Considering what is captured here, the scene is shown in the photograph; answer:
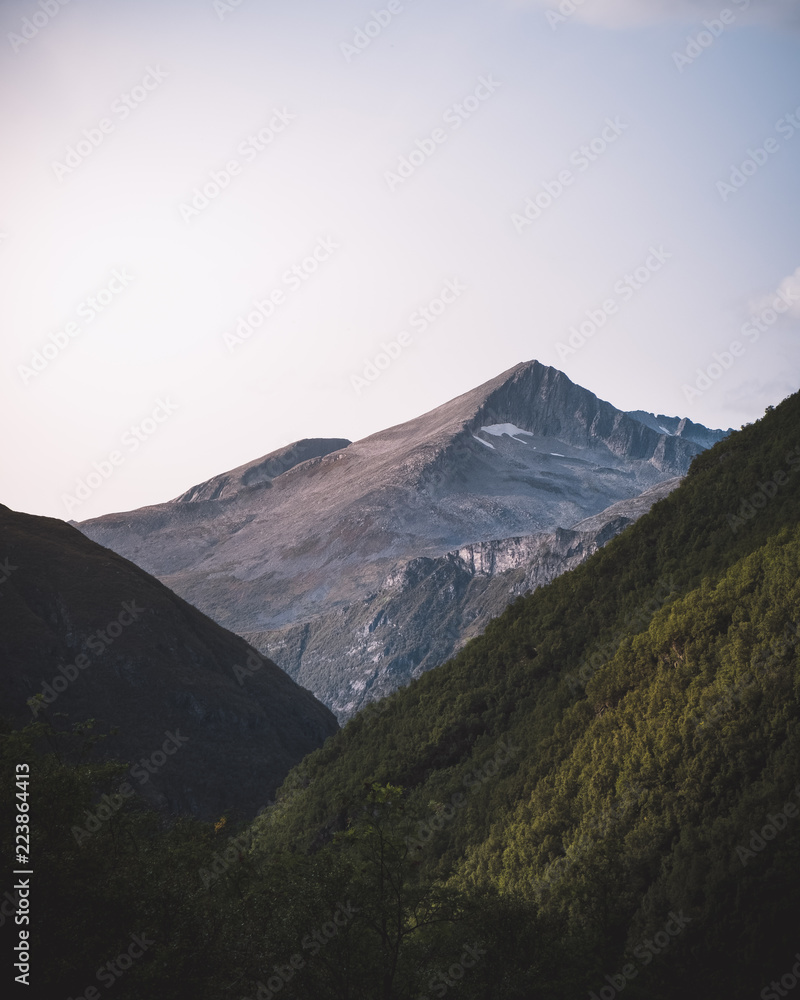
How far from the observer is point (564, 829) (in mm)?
56062

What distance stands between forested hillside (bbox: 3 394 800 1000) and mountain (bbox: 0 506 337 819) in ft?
163

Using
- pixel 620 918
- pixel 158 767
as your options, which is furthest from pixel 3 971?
pixel 158 767

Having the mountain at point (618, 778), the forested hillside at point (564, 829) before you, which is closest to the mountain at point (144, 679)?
the mountain at point (618, 778)

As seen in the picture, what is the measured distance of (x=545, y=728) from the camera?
220ft

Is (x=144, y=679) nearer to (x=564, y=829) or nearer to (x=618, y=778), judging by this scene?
(x=564, y=829)

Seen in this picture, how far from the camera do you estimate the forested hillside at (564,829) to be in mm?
35375

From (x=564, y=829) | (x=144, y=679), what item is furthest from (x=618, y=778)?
(x=144, y=679)

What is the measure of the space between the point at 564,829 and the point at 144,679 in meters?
105

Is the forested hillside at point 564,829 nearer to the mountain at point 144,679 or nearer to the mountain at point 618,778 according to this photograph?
the mountain at point 618,778

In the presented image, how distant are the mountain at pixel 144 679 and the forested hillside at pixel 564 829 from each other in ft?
163

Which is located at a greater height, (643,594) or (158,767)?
(643,594)

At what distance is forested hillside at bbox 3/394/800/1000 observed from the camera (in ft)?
116

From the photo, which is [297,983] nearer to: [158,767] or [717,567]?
[717,567]

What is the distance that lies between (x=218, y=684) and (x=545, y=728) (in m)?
102
